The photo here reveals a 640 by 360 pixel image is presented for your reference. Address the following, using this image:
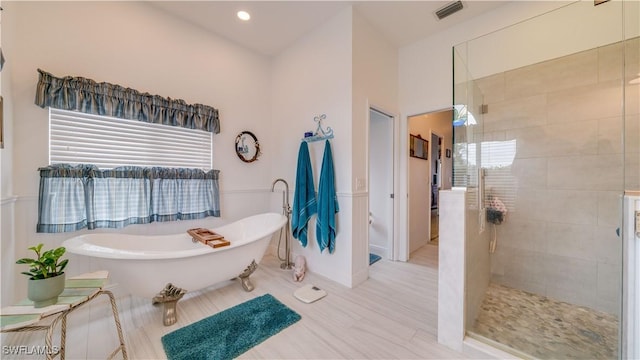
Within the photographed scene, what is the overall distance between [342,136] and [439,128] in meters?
2.90

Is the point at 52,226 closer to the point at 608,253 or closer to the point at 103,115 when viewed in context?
the point at 103,115

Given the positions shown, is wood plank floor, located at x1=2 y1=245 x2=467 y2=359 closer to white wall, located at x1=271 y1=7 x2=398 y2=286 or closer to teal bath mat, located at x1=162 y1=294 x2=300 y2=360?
teal bath mat, located at x1=162 y1=294 x2=300 y2=360

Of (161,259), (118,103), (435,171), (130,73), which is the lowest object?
(161,259)

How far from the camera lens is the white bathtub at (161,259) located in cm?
153

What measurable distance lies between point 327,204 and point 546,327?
2.01 metres

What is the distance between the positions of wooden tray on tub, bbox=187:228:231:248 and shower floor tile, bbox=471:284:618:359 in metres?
2.07

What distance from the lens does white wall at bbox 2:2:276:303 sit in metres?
1.73

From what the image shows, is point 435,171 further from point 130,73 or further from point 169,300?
point 130,73

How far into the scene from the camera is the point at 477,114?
2172mm

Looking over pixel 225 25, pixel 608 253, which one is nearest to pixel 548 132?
pixel 608 253

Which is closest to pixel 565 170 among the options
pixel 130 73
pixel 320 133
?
pixel 320 133

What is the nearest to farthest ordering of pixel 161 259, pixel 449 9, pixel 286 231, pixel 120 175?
pixel 161 259 < pixel 120 175 < pixel 449 9 < pixel 286 231

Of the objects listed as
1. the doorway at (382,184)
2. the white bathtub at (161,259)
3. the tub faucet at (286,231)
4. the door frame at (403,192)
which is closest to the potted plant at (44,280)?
the white bathtub at (161,259)

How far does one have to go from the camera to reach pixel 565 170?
212 cm
